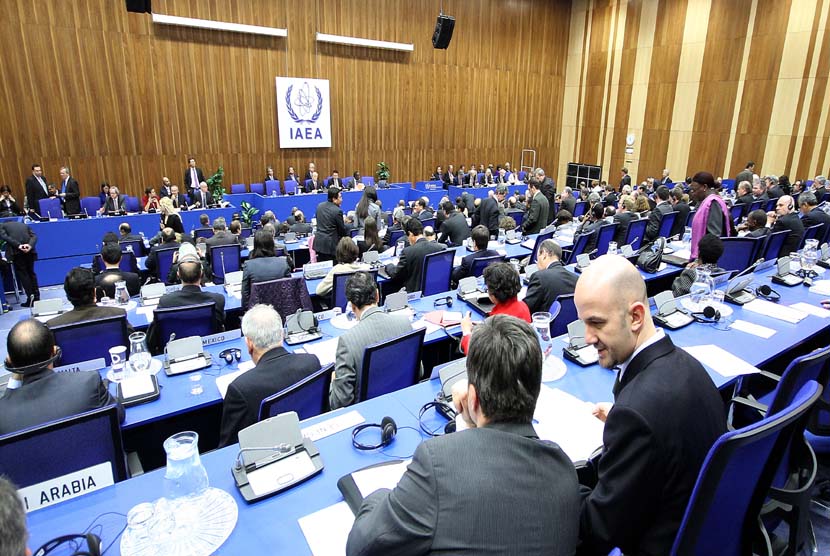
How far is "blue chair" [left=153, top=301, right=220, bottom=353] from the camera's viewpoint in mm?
3975

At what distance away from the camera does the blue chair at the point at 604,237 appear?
7.27 metres

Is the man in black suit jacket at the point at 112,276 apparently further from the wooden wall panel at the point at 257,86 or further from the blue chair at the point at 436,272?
the wooden wall panel at the point at 257,86

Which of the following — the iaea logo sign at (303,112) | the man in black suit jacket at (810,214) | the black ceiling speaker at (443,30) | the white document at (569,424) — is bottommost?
the white document at (569,424)

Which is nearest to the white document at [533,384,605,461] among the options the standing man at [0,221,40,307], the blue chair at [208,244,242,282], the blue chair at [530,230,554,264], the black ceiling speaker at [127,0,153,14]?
the blue chair at [530,230,554,264]

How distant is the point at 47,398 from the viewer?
238 centimetres

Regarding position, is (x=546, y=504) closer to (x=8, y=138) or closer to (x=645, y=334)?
(x=645, y=334)

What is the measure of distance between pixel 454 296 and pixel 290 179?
1131 cm

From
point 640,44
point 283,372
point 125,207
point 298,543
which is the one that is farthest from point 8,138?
point 640,44

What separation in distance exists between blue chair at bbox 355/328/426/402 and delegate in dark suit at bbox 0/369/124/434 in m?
1.36

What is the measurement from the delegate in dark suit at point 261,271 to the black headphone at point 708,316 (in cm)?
385

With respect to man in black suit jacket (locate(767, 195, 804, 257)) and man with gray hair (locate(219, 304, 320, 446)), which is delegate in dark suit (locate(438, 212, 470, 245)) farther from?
man with gray hair (locate(219, 304, 320, 446))

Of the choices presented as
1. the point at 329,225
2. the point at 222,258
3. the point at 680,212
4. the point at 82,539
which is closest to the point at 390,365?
the point at 82,539

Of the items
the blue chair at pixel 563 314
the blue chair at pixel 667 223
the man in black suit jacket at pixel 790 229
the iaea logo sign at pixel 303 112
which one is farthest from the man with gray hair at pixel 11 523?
the iaea logo sign at pixel 303 112

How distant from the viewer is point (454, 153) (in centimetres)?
1794
